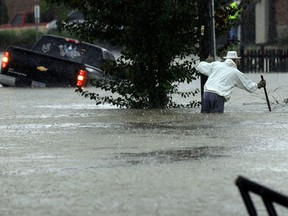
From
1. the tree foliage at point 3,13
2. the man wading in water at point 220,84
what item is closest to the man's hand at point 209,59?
the man wading in water at point 220,84

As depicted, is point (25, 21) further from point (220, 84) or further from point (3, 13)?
point (220, 84)

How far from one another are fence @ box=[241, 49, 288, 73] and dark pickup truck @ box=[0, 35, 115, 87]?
1507 centimetres

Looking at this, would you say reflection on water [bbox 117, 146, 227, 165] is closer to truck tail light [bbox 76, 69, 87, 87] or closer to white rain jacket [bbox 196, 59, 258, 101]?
white rain jacket [bbox 196, 59, 258, 101]

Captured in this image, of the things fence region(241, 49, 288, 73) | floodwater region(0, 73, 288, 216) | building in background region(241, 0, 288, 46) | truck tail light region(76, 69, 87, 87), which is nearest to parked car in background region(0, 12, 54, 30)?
building in background region(241, 0, 288, 46)

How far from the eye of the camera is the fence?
157 feet

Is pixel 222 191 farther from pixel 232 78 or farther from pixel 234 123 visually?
pixel 232 78

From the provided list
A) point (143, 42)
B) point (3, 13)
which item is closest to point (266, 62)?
point (143, 42)

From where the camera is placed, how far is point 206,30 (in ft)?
77.2

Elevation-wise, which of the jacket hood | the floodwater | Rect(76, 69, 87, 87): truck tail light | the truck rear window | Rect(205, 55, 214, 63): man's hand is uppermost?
the truck rear window

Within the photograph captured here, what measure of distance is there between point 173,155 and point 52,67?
19328 millimetres

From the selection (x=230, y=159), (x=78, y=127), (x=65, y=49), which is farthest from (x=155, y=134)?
(x=65, y=49)

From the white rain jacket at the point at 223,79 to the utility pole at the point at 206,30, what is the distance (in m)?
1.28

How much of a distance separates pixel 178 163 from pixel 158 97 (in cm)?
1113

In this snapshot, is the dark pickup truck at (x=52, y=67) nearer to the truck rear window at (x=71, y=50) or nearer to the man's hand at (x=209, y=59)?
the truck rear window at (x=71, y=50)
